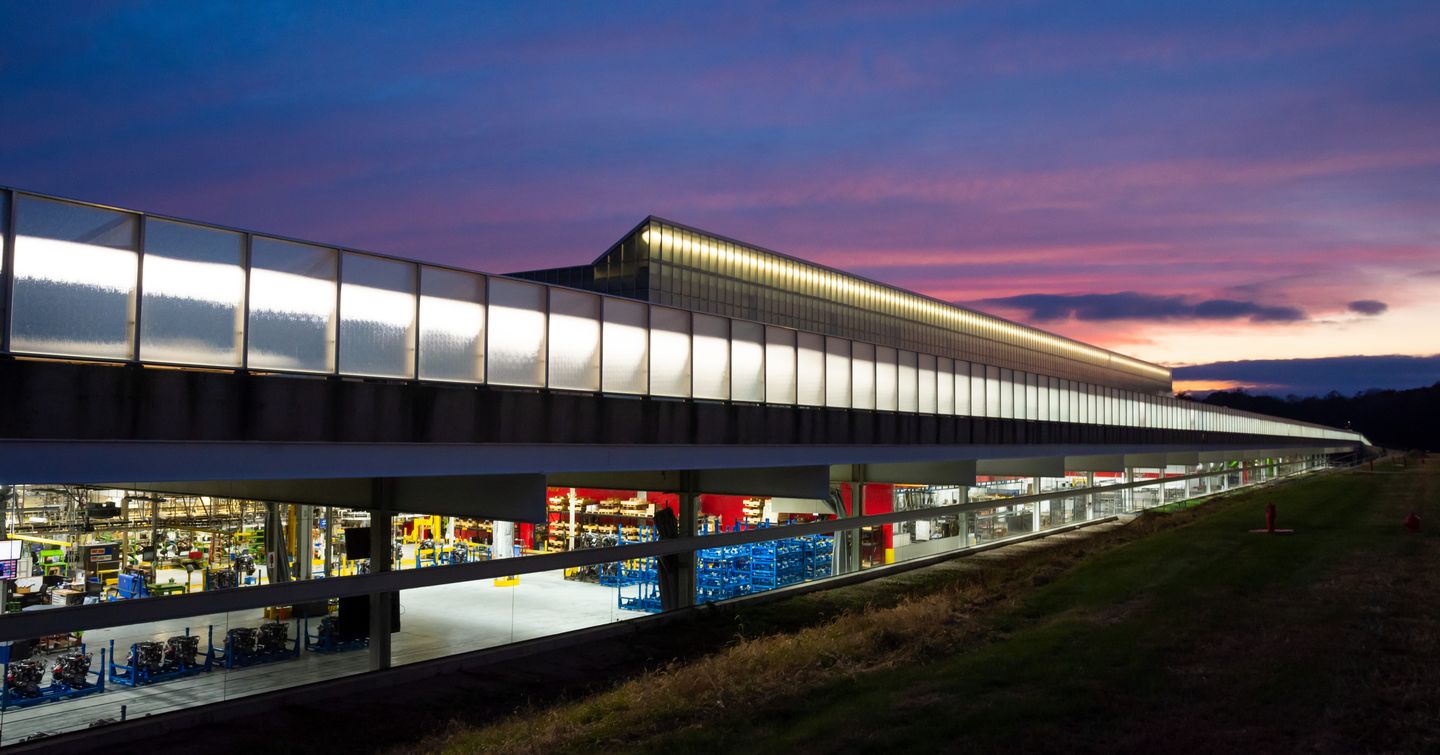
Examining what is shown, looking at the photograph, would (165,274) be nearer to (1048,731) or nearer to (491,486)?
(491,486)

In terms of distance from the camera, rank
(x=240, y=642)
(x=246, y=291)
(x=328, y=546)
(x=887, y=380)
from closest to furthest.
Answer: (x=246, y=291) → (x=240, y=642) → (x=328, y=546) → (x=887, y=380)

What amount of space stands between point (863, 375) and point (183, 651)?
17.2m

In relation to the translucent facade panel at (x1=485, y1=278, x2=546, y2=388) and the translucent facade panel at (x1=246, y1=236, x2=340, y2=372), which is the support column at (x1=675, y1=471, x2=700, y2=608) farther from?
the translucent facade panel at (x1=246, y1=236, x2=340, y2=372)

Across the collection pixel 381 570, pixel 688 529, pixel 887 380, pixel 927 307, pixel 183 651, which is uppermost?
pixel 927 307

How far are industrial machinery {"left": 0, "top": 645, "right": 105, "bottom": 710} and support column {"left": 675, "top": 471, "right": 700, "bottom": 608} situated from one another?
40.6ft

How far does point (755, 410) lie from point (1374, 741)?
13.7 m

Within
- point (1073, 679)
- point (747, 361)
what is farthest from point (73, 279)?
point (747, 361)

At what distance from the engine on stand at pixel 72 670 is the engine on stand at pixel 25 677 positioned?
31cm

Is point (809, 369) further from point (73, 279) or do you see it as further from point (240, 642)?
point (73, 279)

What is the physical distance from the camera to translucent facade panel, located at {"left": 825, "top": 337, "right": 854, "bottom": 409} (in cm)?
2572

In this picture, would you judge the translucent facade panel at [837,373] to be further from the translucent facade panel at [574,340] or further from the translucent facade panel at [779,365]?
the translucent facade panel at [574,340]

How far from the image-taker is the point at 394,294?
14.9 metres

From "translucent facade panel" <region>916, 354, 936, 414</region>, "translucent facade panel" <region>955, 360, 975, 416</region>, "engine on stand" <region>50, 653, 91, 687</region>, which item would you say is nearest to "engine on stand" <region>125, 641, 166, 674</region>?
"engine on stand" <region>50, 653, 91, 687</region>

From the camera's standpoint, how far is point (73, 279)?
11.5 meters
